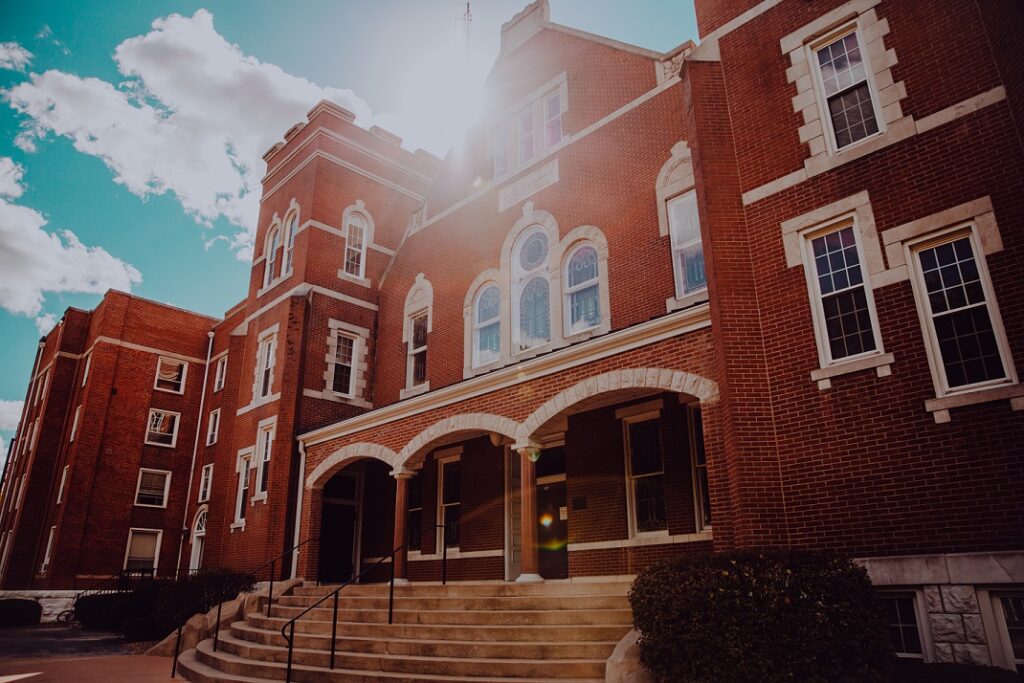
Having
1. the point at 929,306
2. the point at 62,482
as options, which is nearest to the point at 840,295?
the point at 929,306

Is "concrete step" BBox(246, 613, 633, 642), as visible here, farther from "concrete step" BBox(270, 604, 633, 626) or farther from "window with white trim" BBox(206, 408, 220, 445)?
"window with white trim" BBox(206, 408, 220, 445)

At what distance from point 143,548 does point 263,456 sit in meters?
13.0

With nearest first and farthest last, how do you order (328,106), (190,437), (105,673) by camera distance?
(105,673) < (328,106) < (190,437)

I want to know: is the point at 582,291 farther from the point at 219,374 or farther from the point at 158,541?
the point at 158,541

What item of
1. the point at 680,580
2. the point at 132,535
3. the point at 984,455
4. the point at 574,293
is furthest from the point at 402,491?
the point at 132,535

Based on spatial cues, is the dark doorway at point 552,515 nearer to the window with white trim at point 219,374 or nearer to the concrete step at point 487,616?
the concrete step at point 487,616

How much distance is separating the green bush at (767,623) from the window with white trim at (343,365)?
14.1 meters

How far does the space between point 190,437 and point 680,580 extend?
28285mm

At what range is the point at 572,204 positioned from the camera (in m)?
15.8

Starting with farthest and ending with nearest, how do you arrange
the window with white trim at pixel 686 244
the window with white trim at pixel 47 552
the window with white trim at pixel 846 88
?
the window with white trim at pixel 47 552 → the window with white trim at pixel 686 244 → the window with white trim at pixel 846 88

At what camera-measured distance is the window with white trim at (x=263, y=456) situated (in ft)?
61.5

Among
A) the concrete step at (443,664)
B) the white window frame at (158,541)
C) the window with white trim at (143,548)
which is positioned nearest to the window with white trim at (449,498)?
the concrete step at (443,664)

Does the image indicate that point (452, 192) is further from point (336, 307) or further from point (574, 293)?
point (574, 293)

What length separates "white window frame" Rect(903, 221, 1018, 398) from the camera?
7.93m
